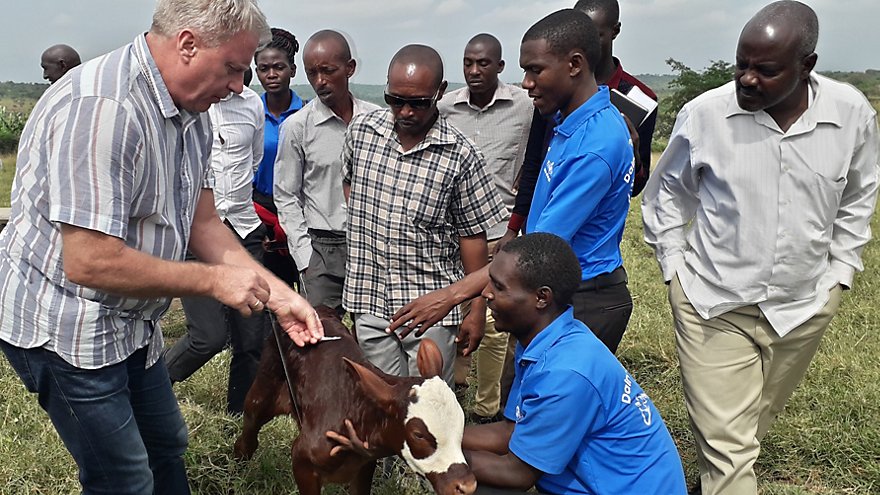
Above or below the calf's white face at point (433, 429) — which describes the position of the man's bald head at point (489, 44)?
above

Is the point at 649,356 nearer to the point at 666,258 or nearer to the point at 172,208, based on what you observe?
the point at 666,258

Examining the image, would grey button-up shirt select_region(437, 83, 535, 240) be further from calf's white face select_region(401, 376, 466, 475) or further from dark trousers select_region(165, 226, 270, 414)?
calf's white face select_region(401, 376, 466, 475)

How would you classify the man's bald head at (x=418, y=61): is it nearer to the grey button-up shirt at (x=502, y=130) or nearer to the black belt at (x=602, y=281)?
the black belt at (x=602, y=281)

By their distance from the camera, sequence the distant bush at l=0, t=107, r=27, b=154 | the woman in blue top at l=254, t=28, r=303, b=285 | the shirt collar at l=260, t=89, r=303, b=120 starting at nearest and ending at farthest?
the woman in blue top at l=254, t=28, r=303, b=285
the shirt collar at l=260, t=89, r=303, b=120
the distant bush at l=0, t=107, r=27, b=154

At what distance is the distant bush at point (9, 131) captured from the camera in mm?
25438

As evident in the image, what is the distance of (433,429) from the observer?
290 centimetres

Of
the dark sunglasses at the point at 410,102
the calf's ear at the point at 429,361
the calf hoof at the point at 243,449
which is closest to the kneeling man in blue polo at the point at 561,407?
the calf's ear at the point at 429,361

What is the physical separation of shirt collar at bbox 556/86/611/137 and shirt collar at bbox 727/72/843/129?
0.59 m

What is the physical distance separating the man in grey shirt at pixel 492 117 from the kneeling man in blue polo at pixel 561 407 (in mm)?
2557

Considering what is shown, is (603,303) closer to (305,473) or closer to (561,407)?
(561,407)

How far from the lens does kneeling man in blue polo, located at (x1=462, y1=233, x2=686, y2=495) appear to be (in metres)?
2.84

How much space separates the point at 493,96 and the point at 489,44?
403 mm

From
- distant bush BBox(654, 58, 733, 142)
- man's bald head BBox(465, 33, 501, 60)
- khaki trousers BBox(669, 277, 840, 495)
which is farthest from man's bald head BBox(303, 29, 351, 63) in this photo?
distant bush BBox(654, 58, 733, 142)

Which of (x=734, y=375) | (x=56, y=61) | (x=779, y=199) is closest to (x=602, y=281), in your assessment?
(x=734, y=375)
